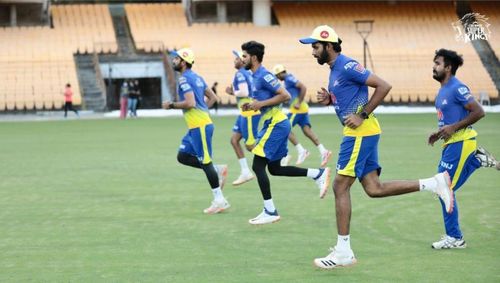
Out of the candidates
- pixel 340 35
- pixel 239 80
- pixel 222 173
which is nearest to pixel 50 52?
pixel 340 35

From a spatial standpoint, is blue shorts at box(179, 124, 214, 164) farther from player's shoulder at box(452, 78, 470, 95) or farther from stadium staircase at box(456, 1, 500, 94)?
stadium staircase at box(456, 1, 500, 94)

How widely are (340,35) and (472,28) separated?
8113 mm

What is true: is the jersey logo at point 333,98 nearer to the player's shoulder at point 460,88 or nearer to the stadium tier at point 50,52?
the player's shoulder at point 460,88

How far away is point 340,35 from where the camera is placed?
171ft

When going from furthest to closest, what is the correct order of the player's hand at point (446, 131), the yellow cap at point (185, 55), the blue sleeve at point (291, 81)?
the blue sleeve at point (291, 81) < the yellow cap at point (185, 55) < the player's hand at point (446, 131)

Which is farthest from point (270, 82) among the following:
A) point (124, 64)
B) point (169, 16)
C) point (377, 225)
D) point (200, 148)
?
point (169, 16)

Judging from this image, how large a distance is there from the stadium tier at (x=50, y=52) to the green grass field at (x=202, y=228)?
2445cm

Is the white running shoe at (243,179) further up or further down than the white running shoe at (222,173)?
further down

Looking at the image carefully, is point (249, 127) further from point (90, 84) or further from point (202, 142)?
point (90, 84)

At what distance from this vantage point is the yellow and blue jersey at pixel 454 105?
927 centimetres

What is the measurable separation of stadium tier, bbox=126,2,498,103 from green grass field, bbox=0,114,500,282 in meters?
28.1

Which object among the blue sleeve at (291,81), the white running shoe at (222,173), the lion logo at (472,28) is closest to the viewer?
the white running shoe at (222,173)

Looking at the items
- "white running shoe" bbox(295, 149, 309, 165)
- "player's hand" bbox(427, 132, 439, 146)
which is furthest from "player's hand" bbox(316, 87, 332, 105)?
"white running shoe" bbox(295, 149, 309, 165)

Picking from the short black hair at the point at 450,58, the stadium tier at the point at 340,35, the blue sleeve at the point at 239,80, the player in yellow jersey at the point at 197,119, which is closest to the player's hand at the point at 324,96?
the short black hair at the point at 450,58
